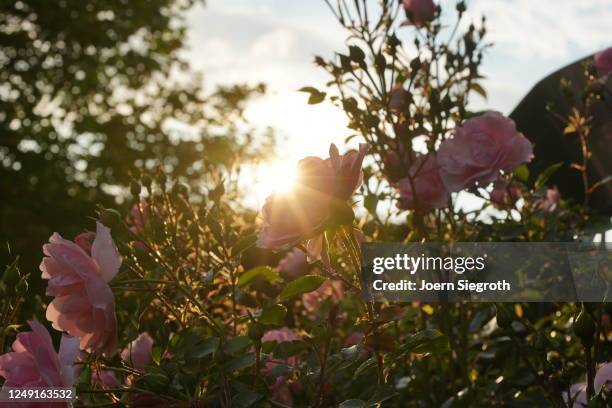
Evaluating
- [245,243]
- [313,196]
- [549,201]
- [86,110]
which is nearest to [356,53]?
[245,243]

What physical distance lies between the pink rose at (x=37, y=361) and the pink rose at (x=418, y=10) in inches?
48.3

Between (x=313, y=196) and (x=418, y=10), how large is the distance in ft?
3.30

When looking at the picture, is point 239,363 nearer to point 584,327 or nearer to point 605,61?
point 584,327

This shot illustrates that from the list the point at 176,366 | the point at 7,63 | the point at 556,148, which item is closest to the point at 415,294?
the point at 176,366

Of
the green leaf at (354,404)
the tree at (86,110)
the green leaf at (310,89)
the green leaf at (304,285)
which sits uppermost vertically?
the tree at (86,110)

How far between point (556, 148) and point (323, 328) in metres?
2.04

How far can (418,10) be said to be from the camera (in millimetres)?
1808

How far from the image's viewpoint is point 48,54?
33.0 feet

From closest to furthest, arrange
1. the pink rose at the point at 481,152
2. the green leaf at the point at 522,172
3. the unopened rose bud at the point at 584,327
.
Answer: the unopened rose bud at the point at 584,327, the pink rose at the point at 481,152, the green leaf at the point at 522,172

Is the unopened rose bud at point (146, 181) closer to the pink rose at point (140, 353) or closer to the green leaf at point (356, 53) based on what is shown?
the pink rose at point (140, 353)

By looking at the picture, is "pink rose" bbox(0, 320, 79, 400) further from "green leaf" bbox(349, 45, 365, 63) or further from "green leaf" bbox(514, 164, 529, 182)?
"green leaf" bbox(514, 164, 529, 182)

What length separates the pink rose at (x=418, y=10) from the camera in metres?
1.80

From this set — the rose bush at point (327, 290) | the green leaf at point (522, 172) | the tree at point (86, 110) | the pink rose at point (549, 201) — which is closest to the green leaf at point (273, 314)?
the rose bush at point (327, 290)

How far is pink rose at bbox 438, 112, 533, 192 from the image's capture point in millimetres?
1410
